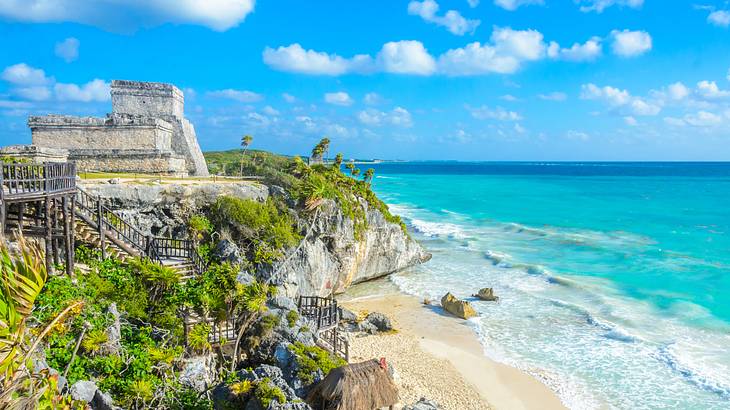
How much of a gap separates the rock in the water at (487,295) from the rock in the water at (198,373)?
14.8 metres

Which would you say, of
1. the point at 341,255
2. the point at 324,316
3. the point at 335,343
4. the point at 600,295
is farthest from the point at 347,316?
the point at 600,295

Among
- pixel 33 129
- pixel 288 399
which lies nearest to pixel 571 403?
pixel 288 399

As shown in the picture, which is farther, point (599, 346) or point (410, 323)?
Answer: point (410, 323)

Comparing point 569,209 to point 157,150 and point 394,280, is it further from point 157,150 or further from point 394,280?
point 157,150

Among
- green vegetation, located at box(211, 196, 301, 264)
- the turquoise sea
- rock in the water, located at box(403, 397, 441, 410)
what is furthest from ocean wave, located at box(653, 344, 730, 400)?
green vegetation, located at box(211, 196, 301, 264)

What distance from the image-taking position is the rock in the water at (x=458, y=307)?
2169cm

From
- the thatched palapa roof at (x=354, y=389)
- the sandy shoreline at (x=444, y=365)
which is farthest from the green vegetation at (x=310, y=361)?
the sandy shoreline at (x=444, y=365)

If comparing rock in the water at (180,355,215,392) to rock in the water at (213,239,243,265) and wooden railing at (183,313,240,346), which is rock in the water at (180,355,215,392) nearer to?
wooden railing at (183,313,240,346)

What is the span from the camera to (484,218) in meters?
52.8

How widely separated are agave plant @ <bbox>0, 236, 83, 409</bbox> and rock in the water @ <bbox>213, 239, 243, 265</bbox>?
46.9 feet

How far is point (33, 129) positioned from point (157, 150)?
21.0 ft

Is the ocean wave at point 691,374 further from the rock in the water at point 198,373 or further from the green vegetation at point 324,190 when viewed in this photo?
the rock in the water at point 198,373

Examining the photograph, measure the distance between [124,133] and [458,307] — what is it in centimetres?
2008

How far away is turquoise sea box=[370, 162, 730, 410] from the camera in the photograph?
53.0ft
